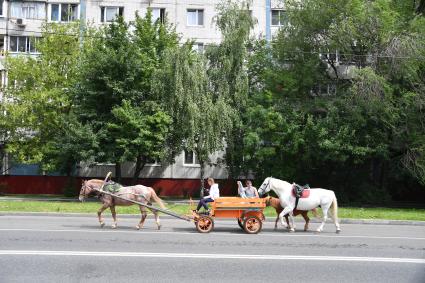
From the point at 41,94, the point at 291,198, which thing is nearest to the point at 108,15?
the point at 41,94

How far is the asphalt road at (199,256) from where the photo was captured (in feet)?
27.4

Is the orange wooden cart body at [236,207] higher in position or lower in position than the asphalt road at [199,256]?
higher

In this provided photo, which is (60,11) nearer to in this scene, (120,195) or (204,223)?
(120,195)

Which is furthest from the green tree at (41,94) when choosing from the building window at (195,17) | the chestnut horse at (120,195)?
the chestnut horse at (120,195)

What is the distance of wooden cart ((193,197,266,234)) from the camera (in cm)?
1417

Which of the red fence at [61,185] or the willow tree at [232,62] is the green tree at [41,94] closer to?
the red fence at [61,185]

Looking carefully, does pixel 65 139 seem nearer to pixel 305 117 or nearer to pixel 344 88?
pixel 305 117

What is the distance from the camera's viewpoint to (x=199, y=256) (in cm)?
1006

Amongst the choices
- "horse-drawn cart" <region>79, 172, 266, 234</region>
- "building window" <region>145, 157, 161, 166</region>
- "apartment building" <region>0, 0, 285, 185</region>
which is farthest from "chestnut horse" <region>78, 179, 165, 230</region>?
"apartment building" <region>0, 0, 285, 185</region>

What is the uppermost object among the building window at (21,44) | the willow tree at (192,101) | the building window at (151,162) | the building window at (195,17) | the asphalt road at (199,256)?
the building window at (195,17)

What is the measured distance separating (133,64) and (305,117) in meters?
12.0

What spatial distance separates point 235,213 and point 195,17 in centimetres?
3185

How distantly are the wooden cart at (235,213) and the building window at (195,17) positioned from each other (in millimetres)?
31366

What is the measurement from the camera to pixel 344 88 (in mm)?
31672
